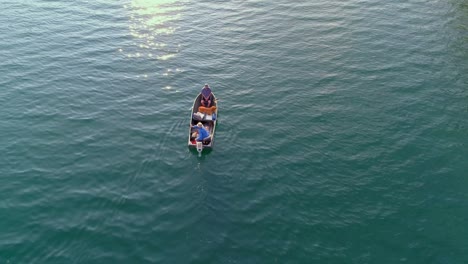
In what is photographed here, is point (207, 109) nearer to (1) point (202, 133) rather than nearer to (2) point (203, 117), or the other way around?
(2) point (203, 117)

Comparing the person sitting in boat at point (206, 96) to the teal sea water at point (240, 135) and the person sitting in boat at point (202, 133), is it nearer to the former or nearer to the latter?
the teal sea water at point (240, 135)

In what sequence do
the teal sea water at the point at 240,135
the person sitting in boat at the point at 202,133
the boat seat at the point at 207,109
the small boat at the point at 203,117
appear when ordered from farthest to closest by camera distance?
the boat seat at the point at 207,109, the small boat at the point at 203,117, the person sitting in boat at the point at 202,133, the teal sea water at the point at 240,135

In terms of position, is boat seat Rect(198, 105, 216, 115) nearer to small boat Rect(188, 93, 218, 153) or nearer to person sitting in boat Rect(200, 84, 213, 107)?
small boat Rect(188, 93, 218, 153)

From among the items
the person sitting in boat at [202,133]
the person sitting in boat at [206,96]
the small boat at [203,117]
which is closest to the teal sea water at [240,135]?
the small boat at [203,117]

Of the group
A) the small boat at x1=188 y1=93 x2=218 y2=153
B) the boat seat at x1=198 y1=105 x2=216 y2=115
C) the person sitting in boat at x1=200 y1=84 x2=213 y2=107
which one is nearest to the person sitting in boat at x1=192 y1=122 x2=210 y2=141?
the small boat at x1=188 y1=93 x2=218 y2=153

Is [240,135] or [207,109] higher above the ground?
[207,109]

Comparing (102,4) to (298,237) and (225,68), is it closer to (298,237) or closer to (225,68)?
(225,68)

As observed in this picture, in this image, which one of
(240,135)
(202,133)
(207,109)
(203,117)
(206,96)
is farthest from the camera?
(206,96)

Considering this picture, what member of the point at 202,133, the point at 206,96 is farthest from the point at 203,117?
the point at 202,133

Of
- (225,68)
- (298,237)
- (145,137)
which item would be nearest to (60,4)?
(225,68)
